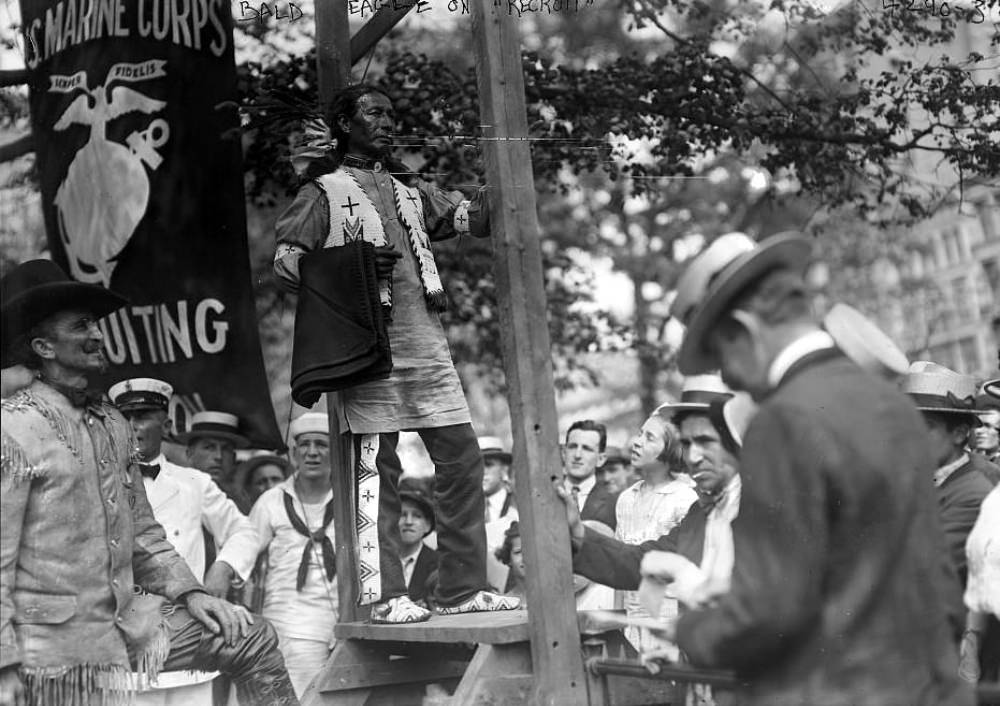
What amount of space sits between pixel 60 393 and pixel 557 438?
168 centimetres

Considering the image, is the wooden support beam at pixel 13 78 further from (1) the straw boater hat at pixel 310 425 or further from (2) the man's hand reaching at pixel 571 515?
(2) the man's hand reaching at pixel 571 515

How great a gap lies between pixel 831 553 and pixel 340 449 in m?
3.10

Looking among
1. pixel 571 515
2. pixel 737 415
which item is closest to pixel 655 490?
pixel 571 515

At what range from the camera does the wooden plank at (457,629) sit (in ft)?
14.8

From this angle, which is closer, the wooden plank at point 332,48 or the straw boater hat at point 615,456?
the wooden plank at point 332,48

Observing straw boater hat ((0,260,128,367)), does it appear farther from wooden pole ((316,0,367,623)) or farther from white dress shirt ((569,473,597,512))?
white dress shirt ((569,473,597,512))

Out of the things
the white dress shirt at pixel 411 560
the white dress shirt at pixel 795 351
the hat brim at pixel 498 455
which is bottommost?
the white dress shirt at pixel 411 560

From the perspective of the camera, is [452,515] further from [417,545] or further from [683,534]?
[417,545]

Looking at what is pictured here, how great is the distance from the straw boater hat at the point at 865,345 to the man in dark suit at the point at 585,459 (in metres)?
3.68

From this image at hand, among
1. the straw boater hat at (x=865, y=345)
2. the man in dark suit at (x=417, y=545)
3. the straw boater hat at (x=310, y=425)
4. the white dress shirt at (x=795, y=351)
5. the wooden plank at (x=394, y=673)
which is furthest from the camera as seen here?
the straw boater hat at (x=310, y=425)

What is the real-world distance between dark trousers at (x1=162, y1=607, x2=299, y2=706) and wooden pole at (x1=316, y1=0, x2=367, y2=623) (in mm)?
356

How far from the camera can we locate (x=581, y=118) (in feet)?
25.5

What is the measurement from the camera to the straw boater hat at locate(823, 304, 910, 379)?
3307 mm

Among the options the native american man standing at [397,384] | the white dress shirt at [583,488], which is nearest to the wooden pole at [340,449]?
the native american man standing at [397,384]
